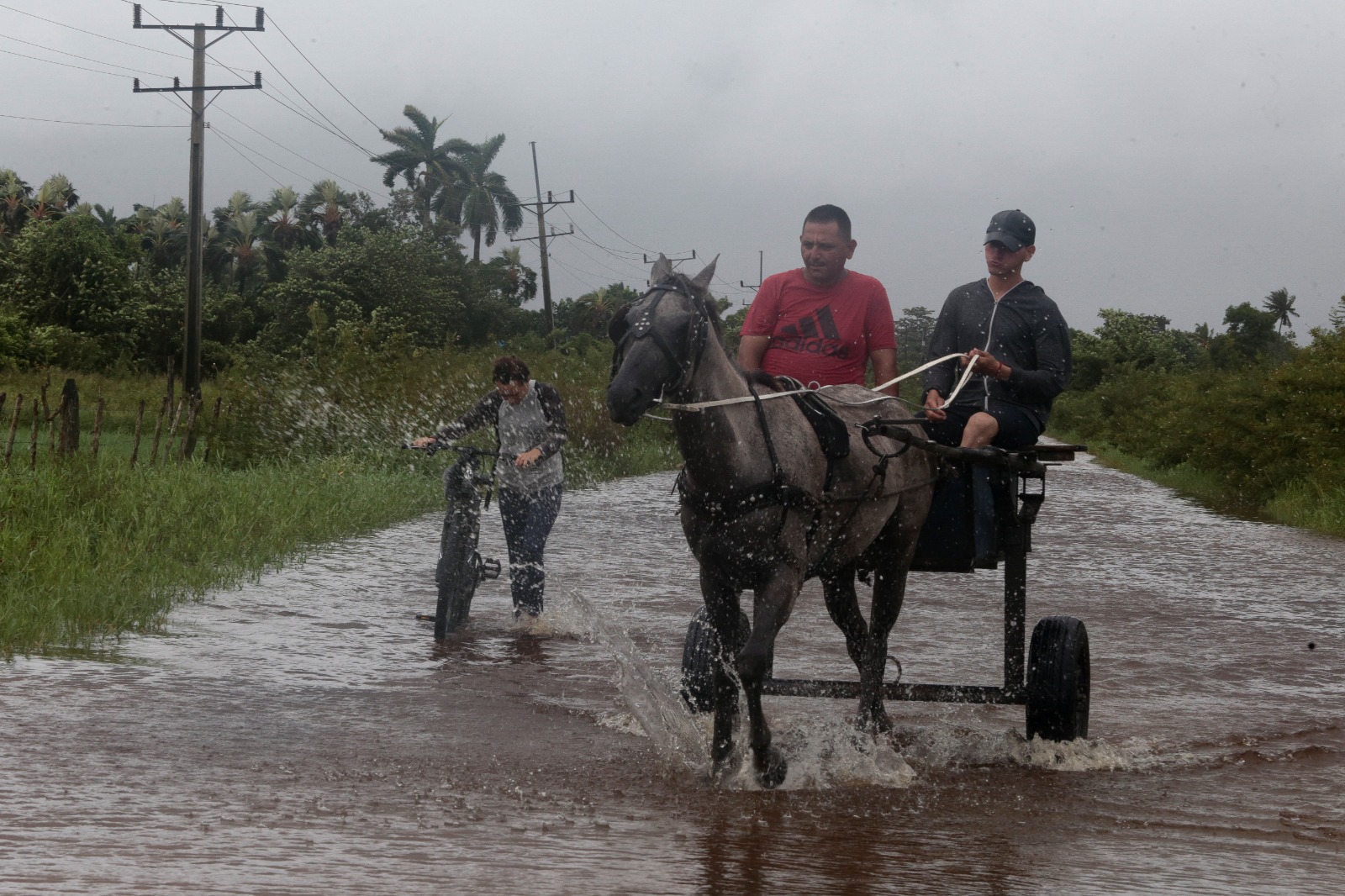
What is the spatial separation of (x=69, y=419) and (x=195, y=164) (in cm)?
1650

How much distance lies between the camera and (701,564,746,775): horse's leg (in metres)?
5.82

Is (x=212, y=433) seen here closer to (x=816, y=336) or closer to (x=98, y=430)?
(x=98, y=430)

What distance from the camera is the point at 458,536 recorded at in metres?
9.91

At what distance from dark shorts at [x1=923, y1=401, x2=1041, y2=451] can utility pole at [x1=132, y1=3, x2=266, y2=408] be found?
2426 centimetres

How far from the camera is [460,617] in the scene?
10219 mm

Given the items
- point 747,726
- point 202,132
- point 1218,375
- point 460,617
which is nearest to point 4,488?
point 460,617

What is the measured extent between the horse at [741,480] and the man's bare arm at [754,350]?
643 mm

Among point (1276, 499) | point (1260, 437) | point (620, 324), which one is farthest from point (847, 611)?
point (1260, 437)

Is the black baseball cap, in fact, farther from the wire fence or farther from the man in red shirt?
the wire fence

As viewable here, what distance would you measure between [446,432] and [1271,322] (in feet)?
266

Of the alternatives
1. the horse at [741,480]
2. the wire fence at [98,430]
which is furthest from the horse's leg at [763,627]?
the wire fence at [98,430]

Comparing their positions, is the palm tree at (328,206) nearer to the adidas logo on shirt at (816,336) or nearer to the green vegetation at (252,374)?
the green vegetation at (252,374)

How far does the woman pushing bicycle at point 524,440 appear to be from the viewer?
985 centimetres

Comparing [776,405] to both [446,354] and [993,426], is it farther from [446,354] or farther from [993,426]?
[446,354]
